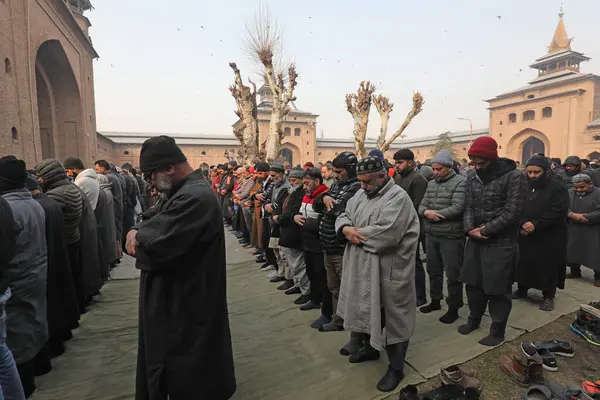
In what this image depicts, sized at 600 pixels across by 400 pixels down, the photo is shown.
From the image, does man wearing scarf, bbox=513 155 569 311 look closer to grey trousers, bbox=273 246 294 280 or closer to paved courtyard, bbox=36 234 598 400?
paved courtyard, bbox=36 234 598 400

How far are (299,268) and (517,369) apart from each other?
2740 millimetres

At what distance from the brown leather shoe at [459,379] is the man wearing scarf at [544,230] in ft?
7.37

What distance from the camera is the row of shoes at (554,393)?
7.72ft

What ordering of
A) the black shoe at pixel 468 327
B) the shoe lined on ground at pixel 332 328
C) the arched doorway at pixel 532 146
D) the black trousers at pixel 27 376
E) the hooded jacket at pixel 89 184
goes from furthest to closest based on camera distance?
the arched doorway at pixel 532 146, the hooded jacket at pixel 89 184, the shoe lined on ground at pixel 332 328, the black shoe at pixel 468 327, the black trousers at pixel 27 376

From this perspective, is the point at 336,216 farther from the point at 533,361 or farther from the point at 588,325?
the point at 588,325

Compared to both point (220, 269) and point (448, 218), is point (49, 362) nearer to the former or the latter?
point (220, 269)

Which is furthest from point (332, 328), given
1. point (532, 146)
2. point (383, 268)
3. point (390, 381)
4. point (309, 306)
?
point (532, 146)

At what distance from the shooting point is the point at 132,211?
789 centimetres

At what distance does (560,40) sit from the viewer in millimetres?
42188

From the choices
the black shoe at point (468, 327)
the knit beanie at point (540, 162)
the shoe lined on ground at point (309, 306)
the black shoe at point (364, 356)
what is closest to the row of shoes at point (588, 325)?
the black shoe at point (468, 327)

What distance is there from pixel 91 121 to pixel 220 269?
27552 millimetres

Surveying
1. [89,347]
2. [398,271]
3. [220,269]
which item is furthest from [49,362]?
[398,271]

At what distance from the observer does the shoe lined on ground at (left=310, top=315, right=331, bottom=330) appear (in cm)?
386

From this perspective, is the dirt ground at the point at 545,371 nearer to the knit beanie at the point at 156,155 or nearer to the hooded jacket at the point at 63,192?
the knit beanie at the point at 156,155
